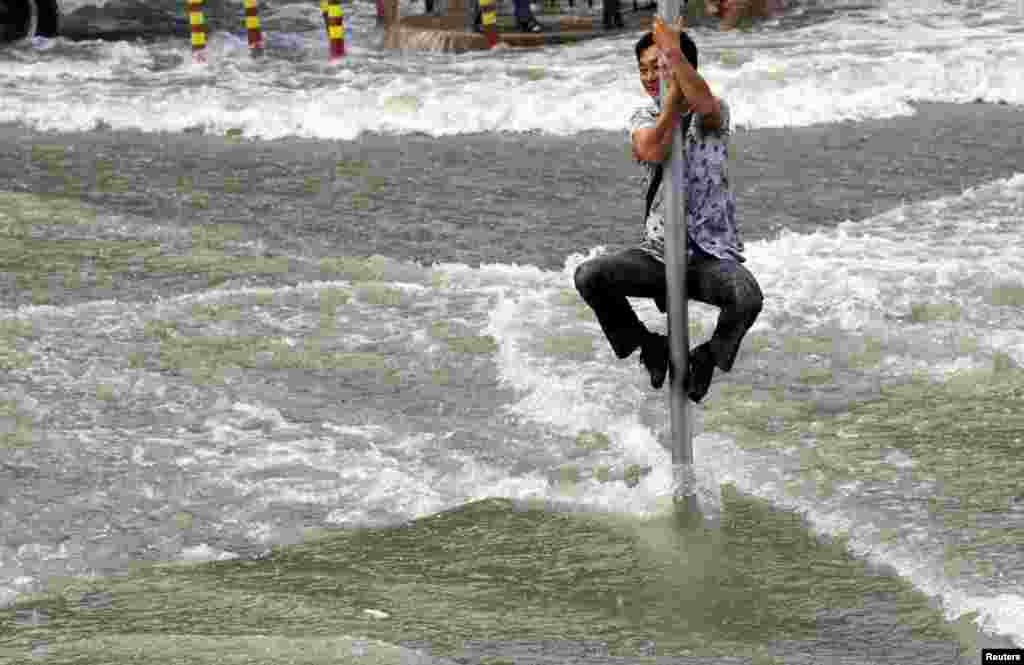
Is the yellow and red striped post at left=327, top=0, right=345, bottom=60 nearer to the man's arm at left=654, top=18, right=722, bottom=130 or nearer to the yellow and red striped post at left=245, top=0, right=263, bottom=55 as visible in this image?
the yellow and red striped post at left=245, top=0, right=263, bottom=55

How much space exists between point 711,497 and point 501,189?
6863mm

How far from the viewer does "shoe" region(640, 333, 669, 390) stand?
20.7ft

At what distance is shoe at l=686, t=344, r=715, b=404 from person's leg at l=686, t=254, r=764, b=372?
2 cm

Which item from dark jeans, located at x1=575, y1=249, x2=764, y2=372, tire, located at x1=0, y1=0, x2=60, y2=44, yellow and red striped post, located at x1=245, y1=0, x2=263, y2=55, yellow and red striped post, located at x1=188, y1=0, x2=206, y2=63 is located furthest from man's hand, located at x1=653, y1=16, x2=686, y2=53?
tire, located at x1=0, y1=0, x2=60, y2=44

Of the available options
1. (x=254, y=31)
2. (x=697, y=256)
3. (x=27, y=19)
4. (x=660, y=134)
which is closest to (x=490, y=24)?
(x=254, y=31)

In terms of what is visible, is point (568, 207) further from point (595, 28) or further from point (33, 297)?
point (595, 28)

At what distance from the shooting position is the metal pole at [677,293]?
19.5 ft

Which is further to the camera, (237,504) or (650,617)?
(237,504)

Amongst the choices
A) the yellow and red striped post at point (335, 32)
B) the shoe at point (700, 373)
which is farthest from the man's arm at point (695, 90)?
the yellow and red striped post at point (335, 32)

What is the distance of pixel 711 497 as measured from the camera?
698 centimetres

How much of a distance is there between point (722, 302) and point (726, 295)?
0.04 metres

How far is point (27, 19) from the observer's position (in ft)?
90.3

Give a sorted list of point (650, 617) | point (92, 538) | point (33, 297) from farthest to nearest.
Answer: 1. point (33, 297)
2. point (92, 538)
3. point (650, 617)

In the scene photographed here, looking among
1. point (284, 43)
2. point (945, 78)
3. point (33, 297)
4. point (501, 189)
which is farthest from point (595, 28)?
point (33, 297)
